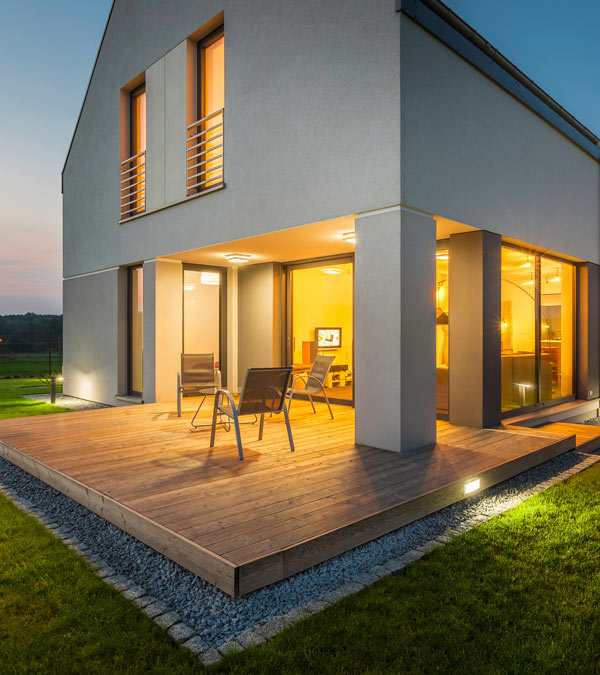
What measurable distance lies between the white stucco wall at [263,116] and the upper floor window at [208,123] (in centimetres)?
25

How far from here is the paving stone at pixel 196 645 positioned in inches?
89.4

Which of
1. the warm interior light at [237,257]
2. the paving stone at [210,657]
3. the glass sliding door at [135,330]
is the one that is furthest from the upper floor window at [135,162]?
the paving stone at [210,657]

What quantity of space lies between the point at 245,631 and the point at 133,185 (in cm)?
834

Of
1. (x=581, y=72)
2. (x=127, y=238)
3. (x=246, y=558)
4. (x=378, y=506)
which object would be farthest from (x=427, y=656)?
(x=581, y=72)

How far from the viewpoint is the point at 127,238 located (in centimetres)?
945

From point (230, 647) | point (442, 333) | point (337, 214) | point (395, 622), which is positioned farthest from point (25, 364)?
point (395, 622)

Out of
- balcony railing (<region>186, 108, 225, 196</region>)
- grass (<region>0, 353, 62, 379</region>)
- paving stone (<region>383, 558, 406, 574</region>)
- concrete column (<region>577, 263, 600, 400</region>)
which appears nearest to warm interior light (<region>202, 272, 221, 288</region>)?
balcony railing (<region>186, 108, 225, 196</region>)

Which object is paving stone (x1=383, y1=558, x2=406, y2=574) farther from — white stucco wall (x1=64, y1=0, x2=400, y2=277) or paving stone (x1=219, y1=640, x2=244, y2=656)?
white stucco wall (x1=64, y1=0, x2=400, y2=277)

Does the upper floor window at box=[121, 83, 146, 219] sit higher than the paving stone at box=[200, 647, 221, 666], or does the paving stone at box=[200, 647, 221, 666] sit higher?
the upper floor window at box=[121, 83, 146, 219]

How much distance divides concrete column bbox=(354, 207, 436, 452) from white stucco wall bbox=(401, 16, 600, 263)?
0.40m

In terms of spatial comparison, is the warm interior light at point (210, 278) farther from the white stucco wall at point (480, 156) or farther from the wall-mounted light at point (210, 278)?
the white stucco wall at point (480, 156)

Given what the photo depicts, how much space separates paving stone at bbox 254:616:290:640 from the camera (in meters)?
2.37

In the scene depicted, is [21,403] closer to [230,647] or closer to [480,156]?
[480,156]

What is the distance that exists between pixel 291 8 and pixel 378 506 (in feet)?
18.9
